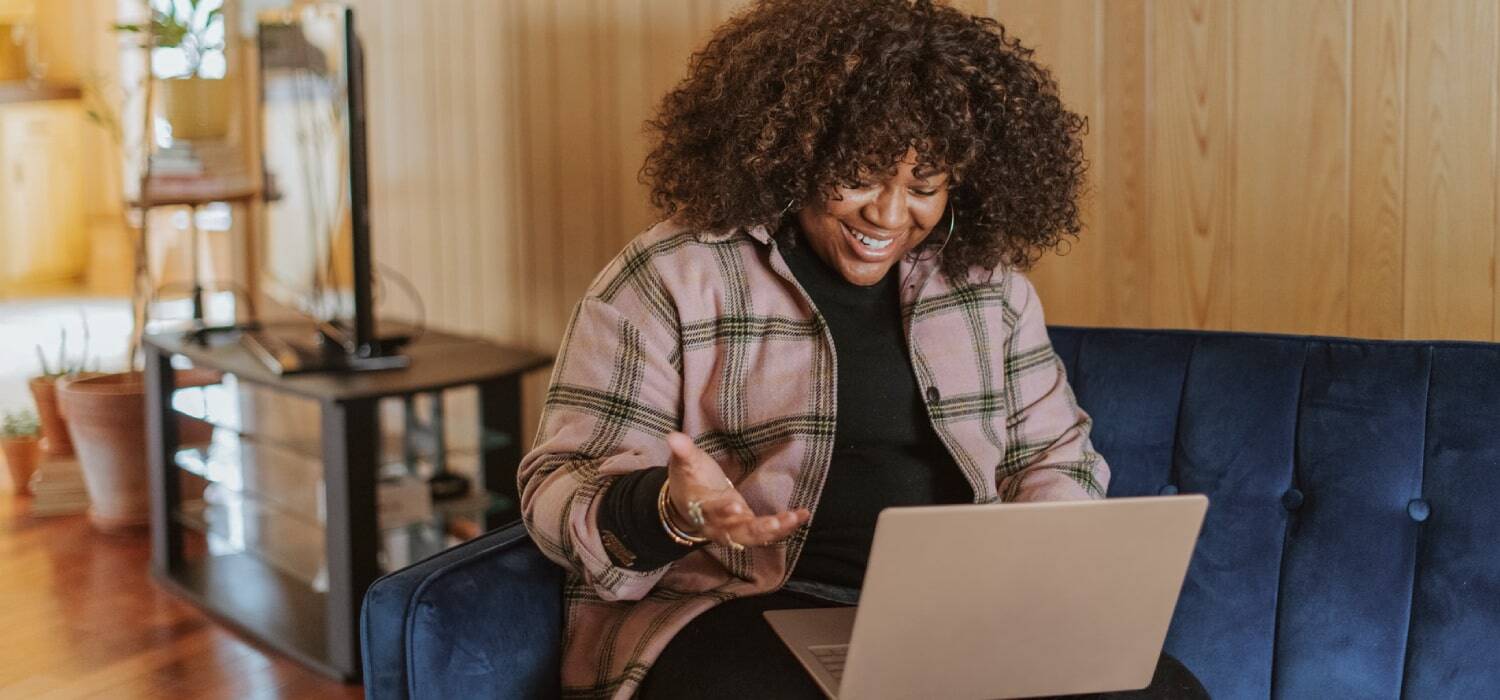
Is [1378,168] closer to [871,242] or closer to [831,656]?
[871,242]

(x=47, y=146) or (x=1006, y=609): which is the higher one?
(x=47, y=146)

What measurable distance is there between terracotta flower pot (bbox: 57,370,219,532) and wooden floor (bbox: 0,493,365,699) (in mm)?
85

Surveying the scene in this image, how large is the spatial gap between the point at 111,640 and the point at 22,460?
1.36m

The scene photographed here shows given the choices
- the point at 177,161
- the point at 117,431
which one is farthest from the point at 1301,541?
the point at 117,431

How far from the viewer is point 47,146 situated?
6.27 m

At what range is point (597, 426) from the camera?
1.51 meters

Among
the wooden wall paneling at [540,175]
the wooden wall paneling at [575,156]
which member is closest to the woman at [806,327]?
the wooden wall paneling at [575,156]

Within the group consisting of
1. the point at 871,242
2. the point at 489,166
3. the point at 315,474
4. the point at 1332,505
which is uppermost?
the point at 489,166

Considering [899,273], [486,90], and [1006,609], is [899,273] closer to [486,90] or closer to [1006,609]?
[1006,609]

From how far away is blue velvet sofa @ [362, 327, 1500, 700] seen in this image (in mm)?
1483

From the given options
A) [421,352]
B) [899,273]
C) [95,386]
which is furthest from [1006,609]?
[95,386]

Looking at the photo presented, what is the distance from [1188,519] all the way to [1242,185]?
0.88 m

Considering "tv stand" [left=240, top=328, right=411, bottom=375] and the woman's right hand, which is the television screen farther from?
the woman's right hand

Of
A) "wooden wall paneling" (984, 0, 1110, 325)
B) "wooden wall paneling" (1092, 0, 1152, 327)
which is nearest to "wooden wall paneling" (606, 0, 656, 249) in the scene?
"wooden wall paneling" (984, 0, 1110, 325)
